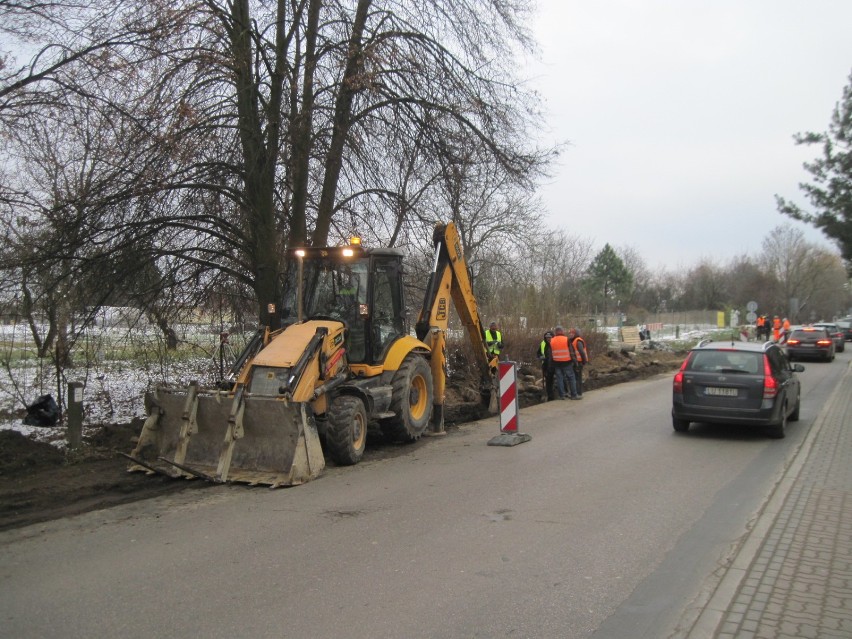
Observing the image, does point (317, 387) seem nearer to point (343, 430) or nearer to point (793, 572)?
point (343, 430)

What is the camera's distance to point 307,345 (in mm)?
8711

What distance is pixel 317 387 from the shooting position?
28.7 ft

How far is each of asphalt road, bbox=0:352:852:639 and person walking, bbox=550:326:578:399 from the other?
268 inches

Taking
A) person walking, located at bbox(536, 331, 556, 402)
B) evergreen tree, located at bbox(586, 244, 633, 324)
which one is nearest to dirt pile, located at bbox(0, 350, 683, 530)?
person walking, located at bbox(536, 331, 556, 402)

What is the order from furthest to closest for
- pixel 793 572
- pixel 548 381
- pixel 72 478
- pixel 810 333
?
pixel 810 333 < pixel 548 381 < pixel 72 478 < pixel 793 572

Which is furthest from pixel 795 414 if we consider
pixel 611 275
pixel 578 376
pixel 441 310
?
pixel 611 275

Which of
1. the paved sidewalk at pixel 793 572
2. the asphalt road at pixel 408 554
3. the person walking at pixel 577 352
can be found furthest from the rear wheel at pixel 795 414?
the person walking at pixel 577 352

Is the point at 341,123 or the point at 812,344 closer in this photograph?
the point at 341,123

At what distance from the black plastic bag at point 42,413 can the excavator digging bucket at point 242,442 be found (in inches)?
124

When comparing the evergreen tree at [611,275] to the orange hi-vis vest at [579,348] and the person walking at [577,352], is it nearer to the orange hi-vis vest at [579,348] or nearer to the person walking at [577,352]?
the person walking at [577,352]

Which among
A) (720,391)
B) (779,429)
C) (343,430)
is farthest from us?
(779,429)

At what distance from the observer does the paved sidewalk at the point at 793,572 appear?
4.24 m

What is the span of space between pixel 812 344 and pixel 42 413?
28591 mm

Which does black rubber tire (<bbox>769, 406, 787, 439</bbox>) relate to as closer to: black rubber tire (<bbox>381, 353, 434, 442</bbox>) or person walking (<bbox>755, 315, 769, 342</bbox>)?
black rubber tire (<bbox>381, 353, 434, 442</bbox>)
